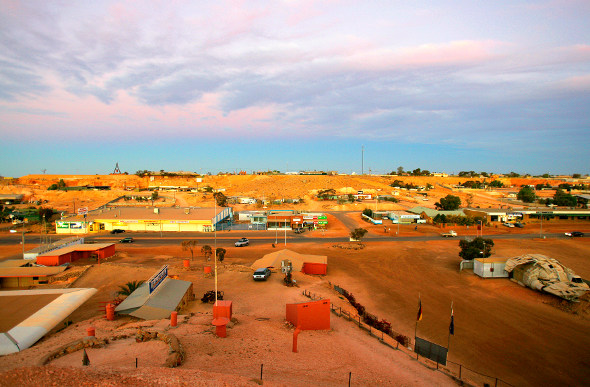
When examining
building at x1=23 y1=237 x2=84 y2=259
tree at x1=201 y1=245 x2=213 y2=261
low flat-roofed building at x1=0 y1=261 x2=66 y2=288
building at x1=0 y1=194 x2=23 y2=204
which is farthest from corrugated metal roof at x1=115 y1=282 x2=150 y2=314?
building at x1=0 y1=194 x2=23 y2=204

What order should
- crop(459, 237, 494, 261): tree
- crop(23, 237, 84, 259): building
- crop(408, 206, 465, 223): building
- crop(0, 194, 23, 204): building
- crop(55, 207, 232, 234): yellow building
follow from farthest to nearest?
crop(0, 194, 23, 204): building, crop(408, 206, 465, 223): building, crop(55, 207, 232, 234): yellow building, crop(459, 237, 494, 261): tree, crop(23, 237, 84, 259): building

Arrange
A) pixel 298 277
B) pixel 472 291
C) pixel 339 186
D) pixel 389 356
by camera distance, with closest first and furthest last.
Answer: pixel 389 356 → pixel 472 291 → pixel 298 277 → pixel 339 186

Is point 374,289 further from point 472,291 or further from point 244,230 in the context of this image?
point 244,230

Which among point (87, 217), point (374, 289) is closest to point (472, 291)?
point (374, 289)

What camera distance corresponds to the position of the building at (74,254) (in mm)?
33281

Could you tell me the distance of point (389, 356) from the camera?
15578 mm

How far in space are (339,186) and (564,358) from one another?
112456 millimetres

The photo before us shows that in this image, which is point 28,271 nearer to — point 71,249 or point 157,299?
point 71,249

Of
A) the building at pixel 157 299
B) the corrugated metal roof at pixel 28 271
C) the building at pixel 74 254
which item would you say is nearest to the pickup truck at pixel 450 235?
the building at pixel 157 299

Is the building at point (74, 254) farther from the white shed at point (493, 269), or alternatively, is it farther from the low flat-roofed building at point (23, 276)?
the white shed at point (493, 269)

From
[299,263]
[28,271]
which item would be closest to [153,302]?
[299,263]

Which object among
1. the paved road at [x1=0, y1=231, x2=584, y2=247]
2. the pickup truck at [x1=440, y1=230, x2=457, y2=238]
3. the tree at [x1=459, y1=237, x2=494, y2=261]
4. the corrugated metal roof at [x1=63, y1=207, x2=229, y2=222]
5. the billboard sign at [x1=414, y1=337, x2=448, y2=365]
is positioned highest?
the corrugated metal roof at [x1=63, y1=207, x2=229, y2=222]

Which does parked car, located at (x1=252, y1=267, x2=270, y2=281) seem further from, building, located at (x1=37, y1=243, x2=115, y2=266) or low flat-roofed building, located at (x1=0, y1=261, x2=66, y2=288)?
building, located at (x1=37, y1=243, x2=115, y2=266)

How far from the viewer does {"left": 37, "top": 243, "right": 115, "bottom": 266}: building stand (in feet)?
109
